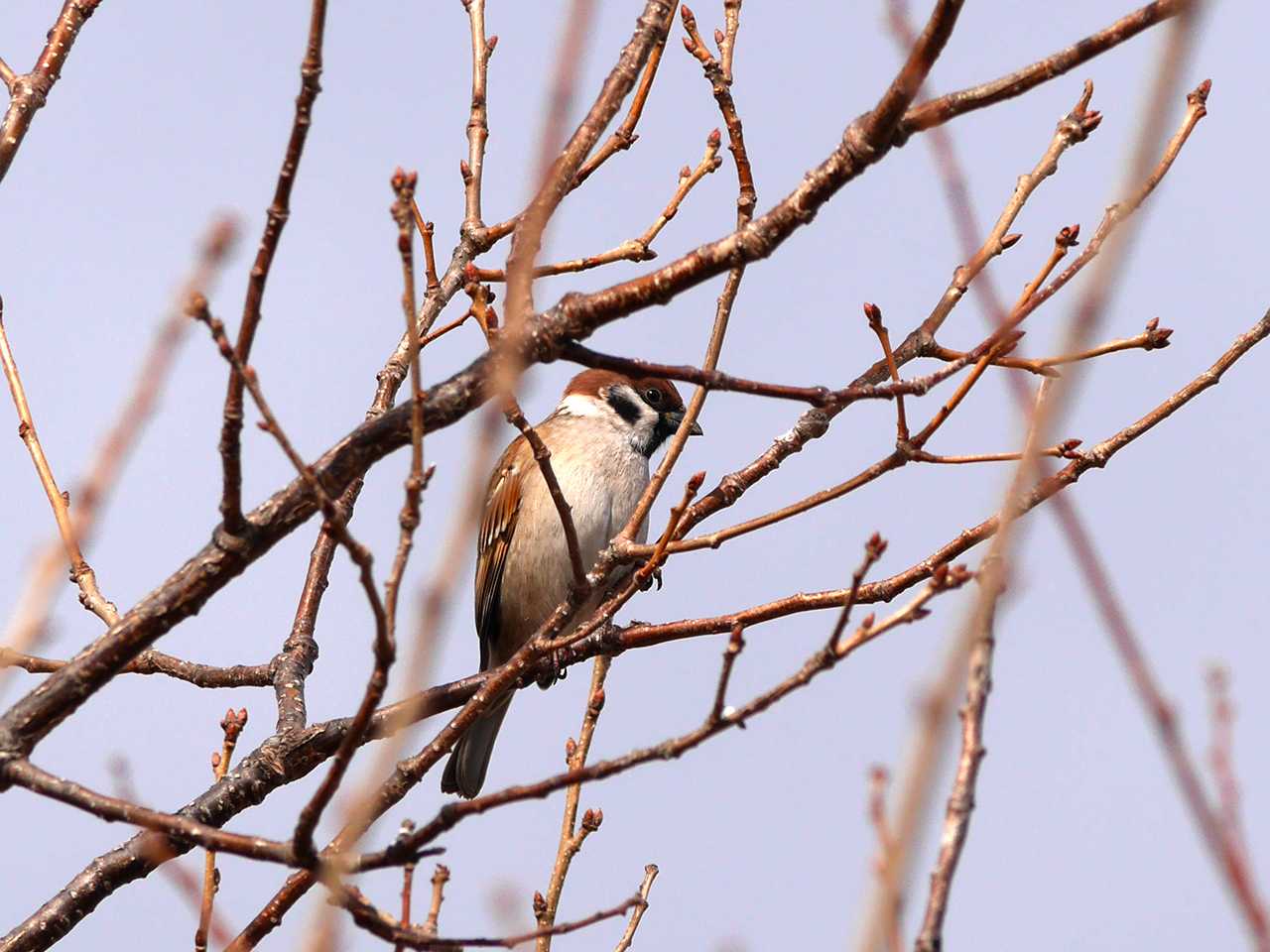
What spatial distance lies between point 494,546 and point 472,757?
36.8 inches

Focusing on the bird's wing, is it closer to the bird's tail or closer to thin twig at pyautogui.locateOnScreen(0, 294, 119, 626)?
the bird's tail

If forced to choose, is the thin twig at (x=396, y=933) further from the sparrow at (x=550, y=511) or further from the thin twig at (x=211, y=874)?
the sparrow at (x=550, y=511)

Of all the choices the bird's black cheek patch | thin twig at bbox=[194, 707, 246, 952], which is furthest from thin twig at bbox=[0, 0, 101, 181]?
the bird's black cheek patch

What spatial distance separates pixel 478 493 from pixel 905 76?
1.04 meters

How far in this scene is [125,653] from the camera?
272 centimetres

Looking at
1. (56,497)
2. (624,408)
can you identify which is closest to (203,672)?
(56,497)

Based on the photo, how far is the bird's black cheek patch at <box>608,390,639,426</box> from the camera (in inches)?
292

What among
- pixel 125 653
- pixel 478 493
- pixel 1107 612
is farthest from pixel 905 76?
pixel 125 653

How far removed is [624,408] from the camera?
7.46 m

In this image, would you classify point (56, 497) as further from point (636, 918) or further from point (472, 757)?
point (472, 757)

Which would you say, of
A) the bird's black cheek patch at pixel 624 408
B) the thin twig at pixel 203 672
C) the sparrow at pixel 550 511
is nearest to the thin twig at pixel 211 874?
the thin twig at pixel 203 672

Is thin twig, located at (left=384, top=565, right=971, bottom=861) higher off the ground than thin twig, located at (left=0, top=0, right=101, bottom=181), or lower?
lower

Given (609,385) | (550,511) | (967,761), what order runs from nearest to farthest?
(967,761)
(550,511)
(609,385)

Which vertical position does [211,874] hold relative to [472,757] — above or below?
below
